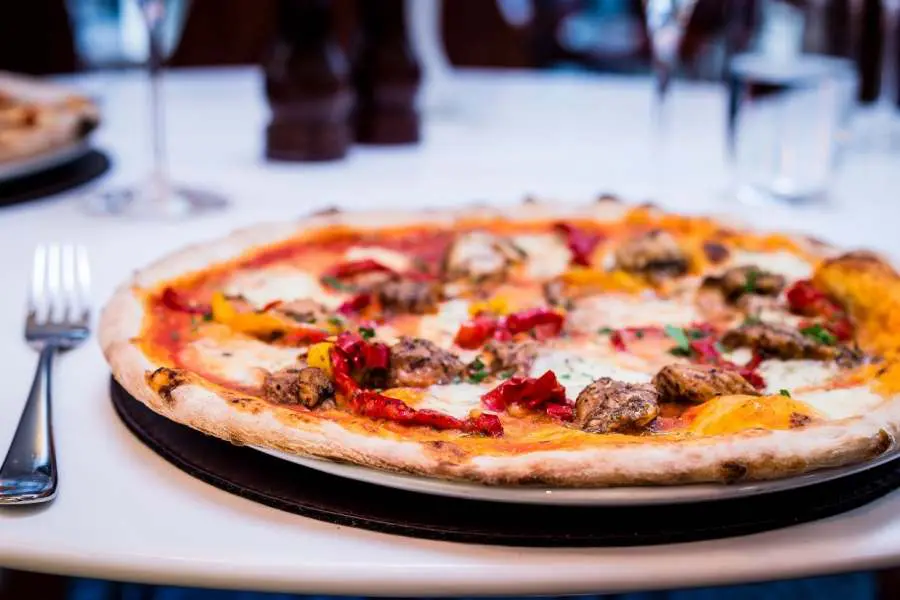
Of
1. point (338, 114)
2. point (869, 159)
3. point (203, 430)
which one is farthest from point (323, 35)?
point (203, 430)

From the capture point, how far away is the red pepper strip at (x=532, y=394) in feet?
3.86

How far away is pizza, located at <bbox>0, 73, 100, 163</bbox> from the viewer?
215 cm

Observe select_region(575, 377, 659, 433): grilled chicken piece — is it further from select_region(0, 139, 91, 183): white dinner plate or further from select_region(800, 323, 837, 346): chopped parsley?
select_region(0, 139, 91, 183): white dinner plate

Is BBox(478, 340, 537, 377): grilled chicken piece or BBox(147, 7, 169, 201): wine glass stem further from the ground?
BBox(147, 7, 169, 201): wine glass stem

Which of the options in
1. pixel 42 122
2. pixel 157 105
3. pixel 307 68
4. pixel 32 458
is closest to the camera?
pixel 32 458

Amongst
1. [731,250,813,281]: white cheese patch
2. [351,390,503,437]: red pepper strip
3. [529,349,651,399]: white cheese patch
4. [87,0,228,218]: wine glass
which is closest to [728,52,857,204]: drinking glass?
[731,250,813,281]: white cheese patch

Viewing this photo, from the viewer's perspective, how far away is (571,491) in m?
0.98

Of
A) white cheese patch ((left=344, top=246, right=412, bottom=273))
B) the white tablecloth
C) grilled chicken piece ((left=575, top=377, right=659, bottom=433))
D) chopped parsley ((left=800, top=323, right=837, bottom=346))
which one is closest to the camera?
the white tablecloth

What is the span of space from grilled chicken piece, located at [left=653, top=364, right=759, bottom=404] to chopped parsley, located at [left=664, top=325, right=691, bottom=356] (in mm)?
170

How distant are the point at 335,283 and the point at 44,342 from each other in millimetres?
371

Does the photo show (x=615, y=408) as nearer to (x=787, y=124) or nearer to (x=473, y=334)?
(x=473, y=334)

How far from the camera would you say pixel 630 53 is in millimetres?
5949

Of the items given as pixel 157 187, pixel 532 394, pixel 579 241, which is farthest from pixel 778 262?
pixel 157 187

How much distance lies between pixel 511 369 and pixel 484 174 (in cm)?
126
